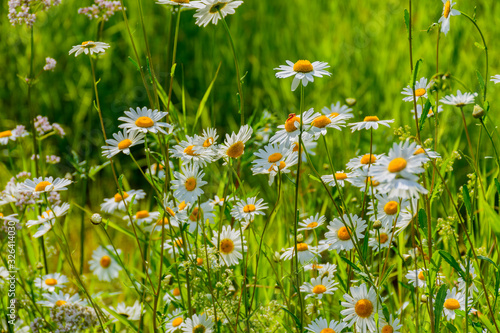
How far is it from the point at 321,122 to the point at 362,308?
321mm

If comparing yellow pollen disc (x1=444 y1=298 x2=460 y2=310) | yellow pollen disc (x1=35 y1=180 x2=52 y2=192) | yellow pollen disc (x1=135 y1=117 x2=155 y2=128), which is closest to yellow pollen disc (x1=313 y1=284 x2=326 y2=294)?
yellow pollen disc (x1=444 y1=298 x2=460 y2=310)

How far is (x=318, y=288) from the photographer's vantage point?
41.8 inches

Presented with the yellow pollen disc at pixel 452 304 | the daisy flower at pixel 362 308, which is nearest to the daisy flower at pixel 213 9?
the daisy flower at pixel 362 308

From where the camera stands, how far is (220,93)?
275 cm

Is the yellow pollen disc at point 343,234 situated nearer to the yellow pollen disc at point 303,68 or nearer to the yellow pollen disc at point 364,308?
the yellow pollen disc at point 364,308

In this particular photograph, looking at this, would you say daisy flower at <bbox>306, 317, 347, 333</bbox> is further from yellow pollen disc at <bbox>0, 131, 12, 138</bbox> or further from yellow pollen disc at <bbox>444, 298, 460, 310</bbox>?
yellow pollen disc at <bbox>0, 131, 12, 138</bbox>

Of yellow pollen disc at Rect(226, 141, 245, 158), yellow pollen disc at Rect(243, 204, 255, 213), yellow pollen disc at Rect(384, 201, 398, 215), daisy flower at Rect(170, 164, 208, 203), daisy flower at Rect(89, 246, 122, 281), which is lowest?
daisy flower at Rect(89, 246, 122, 281)

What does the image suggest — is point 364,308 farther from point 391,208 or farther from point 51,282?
point 51,282

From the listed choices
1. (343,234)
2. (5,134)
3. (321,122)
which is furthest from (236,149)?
(5,134)

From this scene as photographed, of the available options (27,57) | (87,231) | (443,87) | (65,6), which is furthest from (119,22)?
(443,87)

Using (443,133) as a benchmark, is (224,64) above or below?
above

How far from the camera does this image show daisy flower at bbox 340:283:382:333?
2.96 ft

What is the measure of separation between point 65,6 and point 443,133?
7.40ft

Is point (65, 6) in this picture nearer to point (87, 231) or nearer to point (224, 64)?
point (224, 64)
